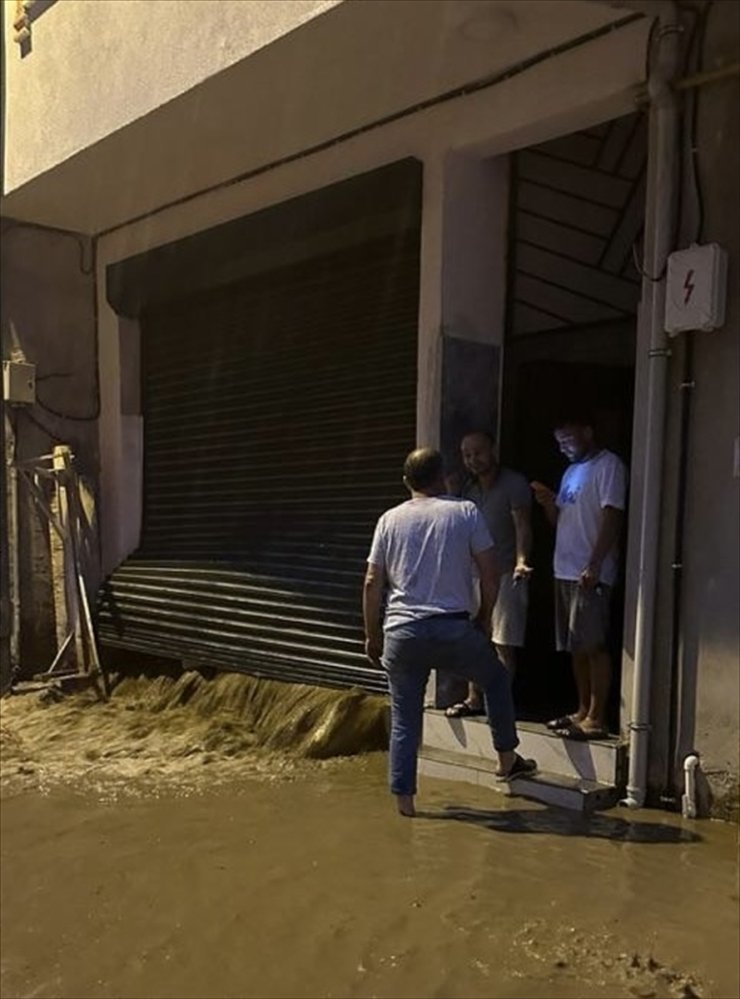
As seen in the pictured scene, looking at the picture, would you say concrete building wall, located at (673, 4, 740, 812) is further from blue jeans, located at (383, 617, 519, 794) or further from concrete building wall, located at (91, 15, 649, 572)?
blue jeans, located at (383, 617, 519, 794)

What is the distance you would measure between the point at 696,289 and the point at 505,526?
160cm

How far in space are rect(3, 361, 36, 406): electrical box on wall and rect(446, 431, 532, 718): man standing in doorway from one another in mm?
4855

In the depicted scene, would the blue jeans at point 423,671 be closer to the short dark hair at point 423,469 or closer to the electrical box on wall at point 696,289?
the short dark hair at point 423,469

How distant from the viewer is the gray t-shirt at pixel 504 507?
A: 17.5ft

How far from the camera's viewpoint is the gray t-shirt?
17.5 ft

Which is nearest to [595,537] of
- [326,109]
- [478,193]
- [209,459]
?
[478,193]

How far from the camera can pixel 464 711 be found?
548 cm

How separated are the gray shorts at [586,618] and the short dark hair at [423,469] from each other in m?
0.87

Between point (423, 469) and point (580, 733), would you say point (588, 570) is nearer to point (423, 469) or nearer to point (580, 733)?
point (580, 733)

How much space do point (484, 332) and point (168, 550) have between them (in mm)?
3715

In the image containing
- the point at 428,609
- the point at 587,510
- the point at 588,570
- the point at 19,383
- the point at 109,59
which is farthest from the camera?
the point at 19,383

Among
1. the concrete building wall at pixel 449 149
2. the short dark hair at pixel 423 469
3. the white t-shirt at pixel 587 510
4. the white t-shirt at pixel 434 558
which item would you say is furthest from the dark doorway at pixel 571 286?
the white t-shirt at pixel 434 558

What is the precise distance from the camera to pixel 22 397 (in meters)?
8.73

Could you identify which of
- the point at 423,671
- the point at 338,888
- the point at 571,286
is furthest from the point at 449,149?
the point at 338,888
